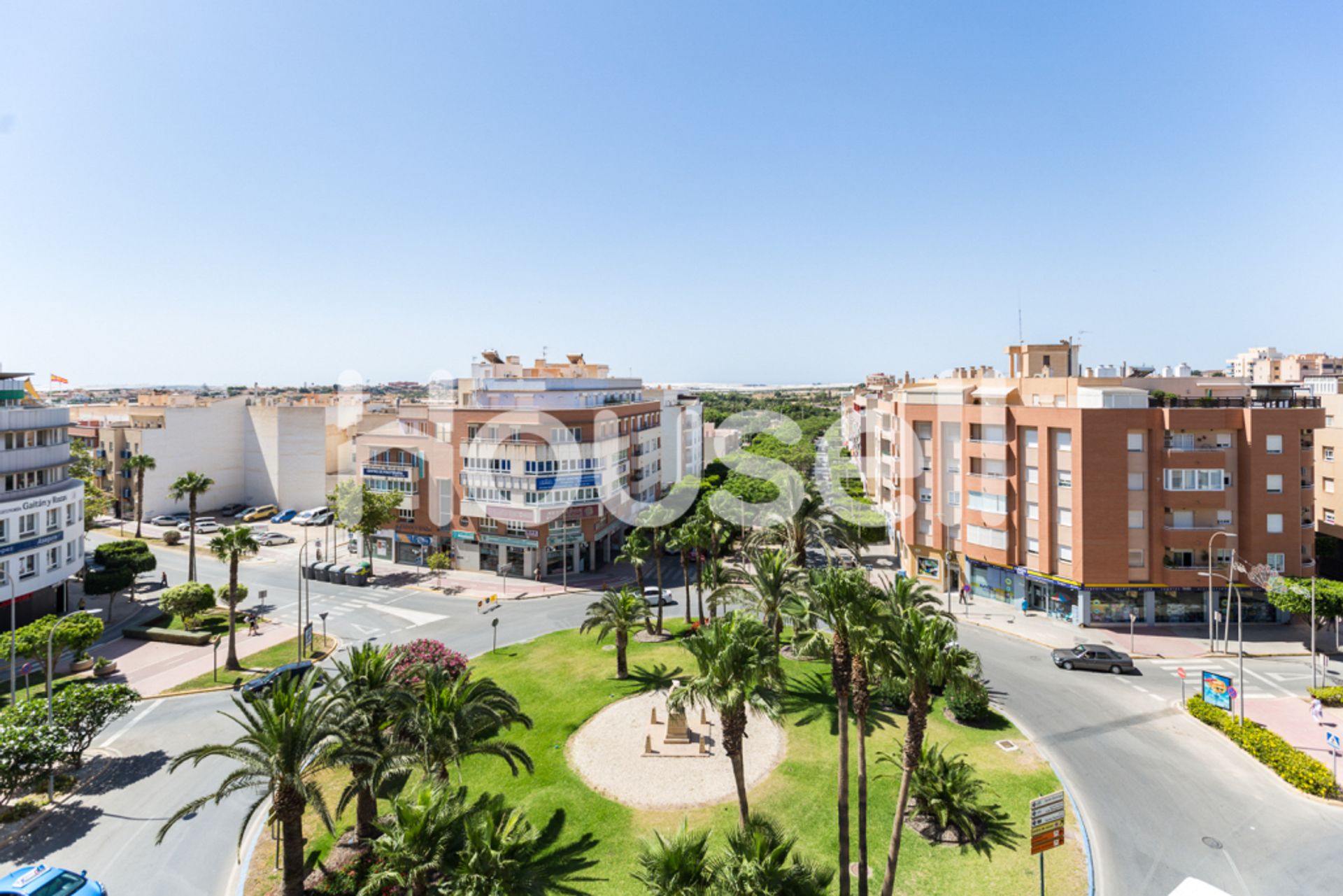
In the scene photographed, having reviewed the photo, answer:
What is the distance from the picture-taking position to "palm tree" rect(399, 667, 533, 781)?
75.1ft

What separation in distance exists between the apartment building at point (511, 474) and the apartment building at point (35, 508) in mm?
24090

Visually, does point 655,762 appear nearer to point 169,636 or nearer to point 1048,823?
point 1048,823

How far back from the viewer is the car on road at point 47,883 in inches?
789

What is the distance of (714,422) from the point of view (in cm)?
16950

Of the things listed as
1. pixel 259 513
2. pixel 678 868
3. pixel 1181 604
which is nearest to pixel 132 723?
pixel 678 868

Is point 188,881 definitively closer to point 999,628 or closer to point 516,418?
point 516,418

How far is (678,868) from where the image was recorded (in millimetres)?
18406

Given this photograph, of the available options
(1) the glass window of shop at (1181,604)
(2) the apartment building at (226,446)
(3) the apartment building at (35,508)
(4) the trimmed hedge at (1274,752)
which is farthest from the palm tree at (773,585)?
(2) the apartment building at (226,446)

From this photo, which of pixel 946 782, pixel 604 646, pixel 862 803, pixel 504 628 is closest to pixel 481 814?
pixel 862 803

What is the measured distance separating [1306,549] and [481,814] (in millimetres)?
59000

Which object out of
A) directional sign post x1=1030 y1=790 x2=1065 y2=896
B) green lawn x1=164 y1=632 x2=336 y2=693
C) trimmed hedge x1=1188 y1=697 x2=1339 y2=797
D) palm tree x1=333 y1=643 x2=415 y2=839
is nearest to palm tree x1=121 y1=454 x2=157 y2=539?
green lawn x1=164 y1=632 x2=336 y2=693

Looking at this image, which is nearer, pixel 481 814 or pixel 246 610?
pixel 481 814

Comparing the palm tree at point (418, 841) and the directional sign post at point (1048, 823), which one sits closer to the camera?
the directional sign post at point (1048, 823)

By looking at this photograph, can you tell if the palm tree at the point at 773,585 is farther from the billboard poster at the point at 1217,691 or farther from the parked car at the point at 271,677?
the parked car at the point at 271,677
